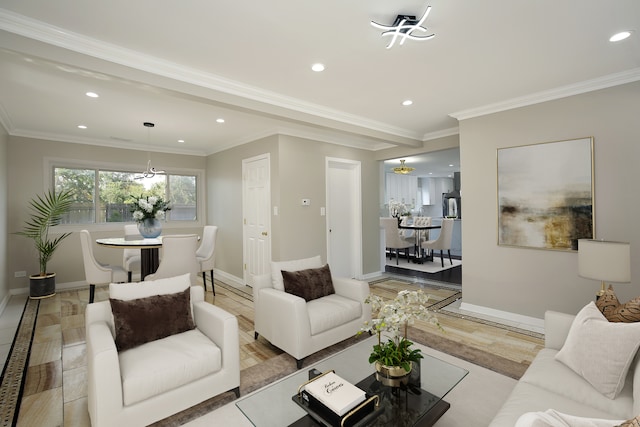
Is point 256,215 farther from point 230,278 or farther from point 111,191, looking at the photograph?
point 111,191

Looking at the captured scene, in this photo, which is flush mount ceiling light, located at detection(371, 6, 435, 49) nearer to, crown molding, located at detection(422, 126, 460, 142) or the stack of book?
→ the stack of book

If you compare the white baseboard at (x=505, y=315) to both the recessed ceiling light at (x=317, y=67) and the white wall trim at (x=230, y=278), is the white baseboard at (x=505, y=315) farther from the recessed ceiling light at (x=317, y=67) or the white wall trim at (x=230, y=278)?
the white wall trim at (x=230, y=278)

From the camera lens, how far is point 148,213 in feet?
13.9

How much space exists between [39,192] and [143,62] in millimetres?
3931

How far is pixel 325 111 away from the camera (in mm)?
3811

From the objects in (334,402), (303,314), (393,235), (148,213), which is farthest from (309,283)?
(393,235)

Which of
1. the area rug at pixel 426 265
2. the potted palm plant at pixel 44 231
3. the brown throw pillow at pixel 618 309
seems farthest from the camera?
the area rug at pixel 426 265

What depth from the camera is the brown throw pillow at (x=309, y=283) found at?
9.75ft

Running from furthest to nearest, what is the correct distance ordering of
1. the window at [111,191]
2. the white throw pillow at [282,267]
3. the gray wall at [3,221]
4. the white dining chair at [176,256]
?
the window at [111,191]
the gray wall at [3,221]
the white dining chair at [176,256]
the white throw pillow at [282,267]

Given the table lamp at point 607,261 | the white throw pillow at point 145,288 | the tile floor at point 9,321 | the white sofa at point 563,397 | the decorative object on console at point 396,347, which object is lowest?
the tile floor at point 9,321

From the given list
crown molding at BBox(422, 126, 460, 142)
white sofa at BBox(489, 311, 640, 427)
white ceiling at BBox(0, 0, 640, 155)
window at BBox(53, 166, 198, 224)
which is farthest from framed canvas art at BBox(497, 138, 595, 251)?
window at BBox(53, 166, 198, 224)

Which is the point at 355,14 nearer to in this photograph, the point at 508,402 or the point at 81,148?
the point at 508,402

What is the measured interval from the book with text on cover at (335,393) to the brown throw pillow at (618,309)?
150 cm

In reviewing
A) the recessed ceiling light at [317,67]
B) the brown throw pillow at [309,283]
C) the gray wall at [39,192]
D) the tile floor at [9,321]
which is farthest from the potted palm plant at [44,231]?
the recessed ceiling light at [317,67]
